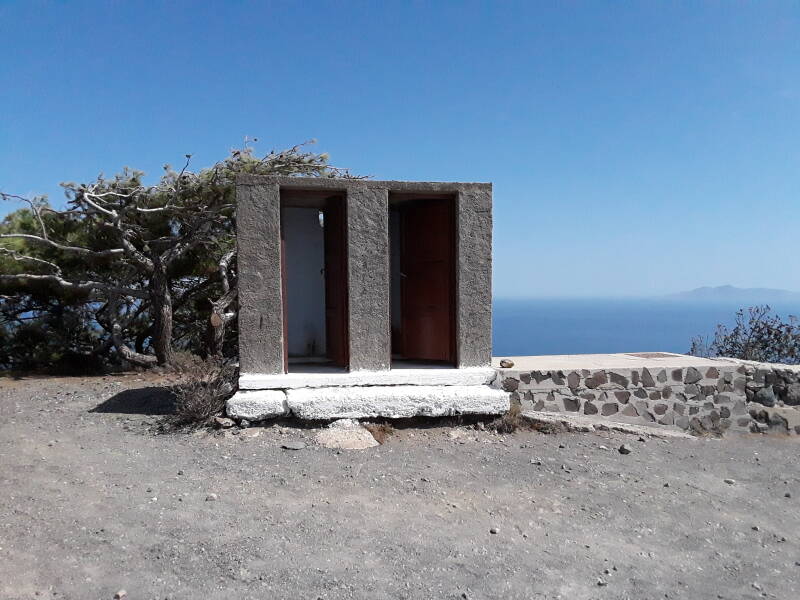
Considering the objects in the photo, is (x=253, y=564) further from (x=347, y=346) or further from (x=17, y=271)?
(x=17, y=271)

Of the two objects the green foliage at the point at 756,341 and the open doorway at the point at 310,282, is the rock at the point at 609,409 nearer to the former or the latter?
the open doorway at the point at 310,282

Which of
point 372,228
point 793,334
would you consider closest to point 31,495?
point 372,228

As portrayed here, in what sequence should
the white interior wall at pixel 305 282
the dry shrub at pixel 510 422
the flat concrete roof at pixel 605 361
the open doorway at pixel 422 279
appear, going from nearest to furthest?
the dry shrub at pixel 510 422, the open doorway at pixel 422 279, the flat concrete roof at pixel 605 361, the white interior wall at pixel 305 282

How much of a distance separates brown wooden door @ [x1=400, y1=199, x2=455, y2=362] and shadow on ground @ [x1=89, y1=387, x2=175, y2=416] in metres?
3.16

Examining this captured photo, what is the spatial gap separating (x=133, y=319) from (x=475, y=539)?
1060 cm

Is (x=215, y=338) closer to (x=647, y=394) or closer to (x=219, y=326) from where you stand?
(x=219, y=326)

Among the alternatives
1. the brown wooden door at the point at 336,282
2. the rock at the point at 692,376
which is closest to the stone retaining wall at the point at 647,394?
the rock at the point at 692,376

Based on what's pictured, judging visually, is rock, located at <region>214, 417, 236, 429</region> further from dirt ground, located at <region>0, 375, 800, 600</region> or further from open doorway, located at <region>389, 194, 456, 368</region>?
open doorway, located at <region>389, 194, 456, 368</region>

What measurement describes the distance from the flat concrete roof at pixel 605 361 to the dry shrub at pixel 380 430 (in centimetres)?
162

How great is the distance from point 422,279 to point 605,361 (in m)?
2.78

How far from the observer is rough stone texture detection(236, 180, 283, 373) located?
6.90 meters

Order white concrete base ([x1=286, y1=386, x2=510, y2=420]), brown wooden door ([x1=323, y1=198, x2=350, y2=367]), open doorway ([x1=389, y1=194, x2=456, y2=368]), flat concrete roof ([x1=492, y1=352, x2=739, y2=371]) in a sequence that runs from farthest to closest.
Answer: flat concrete roof ([x1=492, y1=352, x2=739, y2=371]), open doorway ([x1=389, y1=194, x2=456, y2=368]), brown wooden door ([x1=323, y1=198, x2=350, y2=367]), white concrete base ([x1=286, y1=386, x2=510, y2=420])

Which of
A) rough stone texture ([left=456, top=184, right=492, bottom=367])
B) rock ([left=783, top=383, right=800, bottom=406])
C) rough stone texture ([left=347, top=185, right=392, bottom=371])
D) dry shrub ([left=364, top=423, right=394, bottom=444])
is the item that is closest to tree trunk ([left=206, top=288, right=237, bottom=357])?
rough stone texture ([left=347, top=185, right=392, bottom=371])

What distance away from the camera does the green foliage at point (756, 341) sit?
13.6 meters
